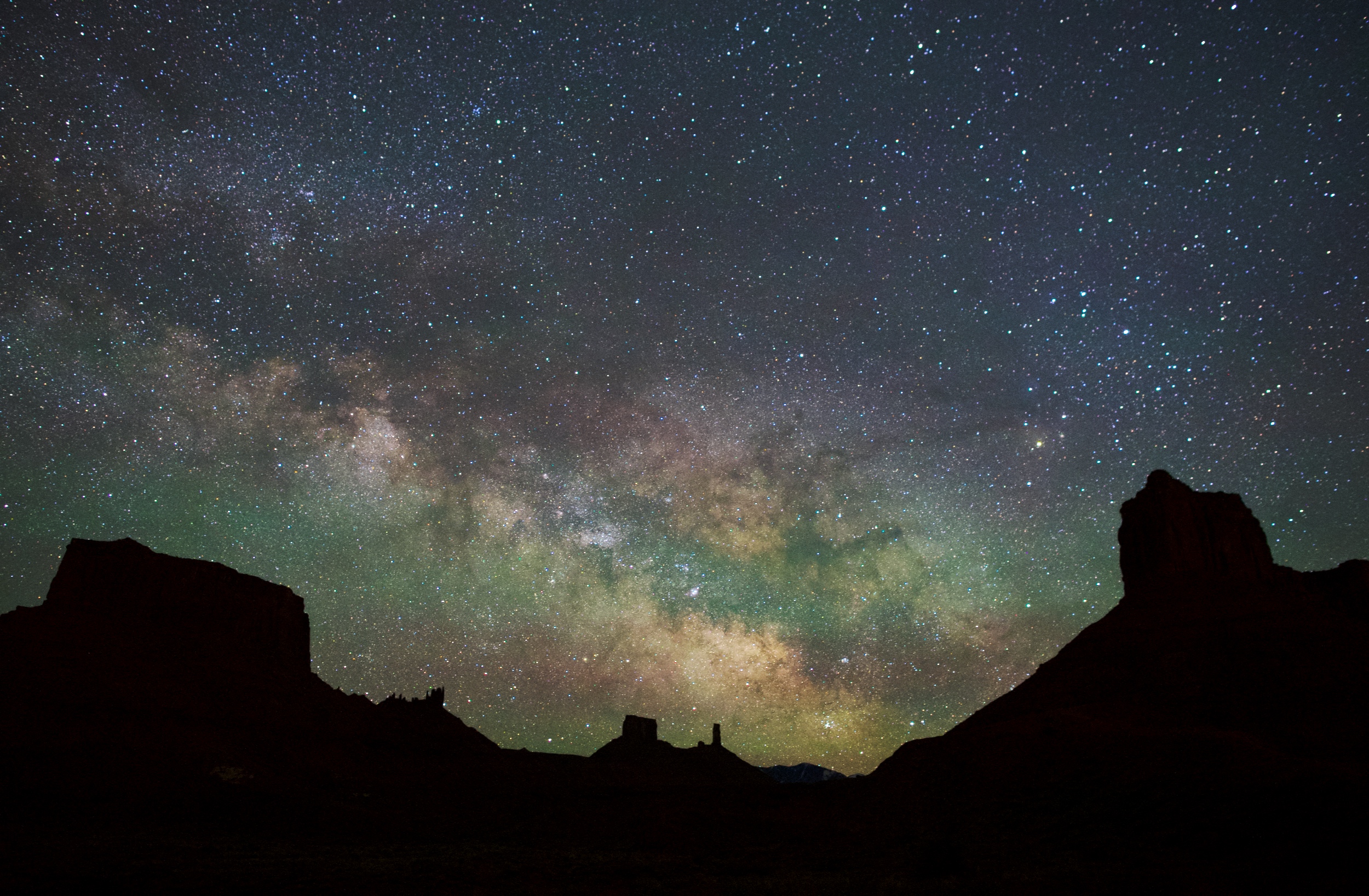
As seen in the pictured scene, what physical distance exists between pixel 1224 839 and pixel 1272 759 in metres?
8.25

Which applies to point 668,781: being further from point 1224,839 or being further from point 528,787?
point 1224,839

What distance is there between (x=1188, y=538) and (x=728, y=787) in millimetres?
43864

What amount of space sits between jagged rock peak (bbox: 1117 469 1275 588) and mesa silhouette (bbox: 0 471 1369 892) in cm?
21

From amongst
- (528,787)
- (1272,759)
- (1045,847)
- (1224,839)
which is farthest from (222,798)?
(1272,759)

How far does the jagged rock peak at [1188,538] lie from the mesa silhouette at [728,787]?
21 cm

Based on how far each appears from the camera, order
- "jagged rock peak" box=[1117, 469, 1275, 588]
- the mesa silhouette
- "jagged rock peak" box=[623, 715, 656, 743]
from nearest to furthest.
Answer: the mesa silhouette → "jagged rock peak" box=[1117, 469, 1275, 588] → "jagged rock peak" box=[623, 715, 656, 743]

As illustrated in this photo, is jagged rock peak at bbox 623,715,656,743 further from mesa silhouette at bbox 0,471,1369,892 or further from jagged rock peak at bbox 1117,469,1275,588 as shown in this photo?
jagged rock peak at bbox 1117,469,1275,588

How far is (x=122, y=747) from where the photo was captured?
33844 mm

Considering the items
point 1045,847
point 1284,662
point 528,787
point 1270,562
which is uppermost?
point 1270,562

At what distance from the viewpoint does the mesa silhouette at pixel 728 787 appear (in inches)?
695

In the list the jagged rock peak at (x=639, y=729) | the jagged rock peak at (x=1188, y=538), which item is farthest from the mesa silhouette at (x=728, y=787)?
the jagged rock peak at (x=639, y=729)

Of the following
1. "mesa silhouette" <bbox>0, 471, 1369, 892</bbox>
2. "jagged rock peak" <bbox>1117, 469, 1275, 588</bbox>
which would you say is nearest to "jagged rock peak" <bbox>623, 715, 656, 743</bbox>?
"mesa silhouette" <bbox>0, 471, 1369, 892</bbox>

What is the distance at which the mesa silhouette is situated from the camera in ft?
57.9

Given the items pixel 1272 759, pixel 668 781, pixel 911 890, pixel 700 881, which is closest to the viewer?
pixel 911 890
